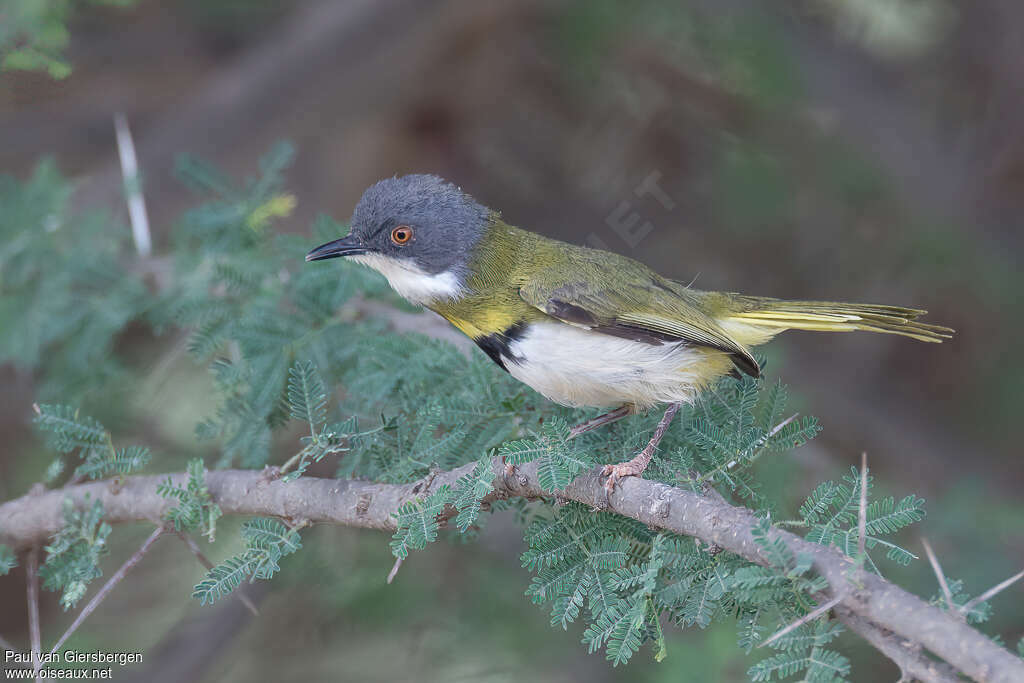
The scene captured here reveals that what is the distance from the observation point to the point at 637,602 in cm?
261

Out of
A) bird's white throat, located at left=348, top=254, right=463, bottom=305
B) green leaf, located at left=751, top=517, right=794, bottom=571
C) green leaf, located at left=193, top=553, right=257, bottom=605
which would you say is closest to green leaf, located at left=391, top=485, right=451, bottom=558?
green leaf, located at left=193, top=553, right=257, bottom=605

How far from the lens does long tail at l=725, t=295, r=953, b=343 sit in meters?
3.50

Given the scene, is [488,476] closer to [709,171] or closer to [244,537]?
[244,537]

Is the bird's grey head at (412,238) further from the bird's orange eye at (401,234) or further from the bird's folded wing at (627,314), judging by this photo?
the bird's folded wing at (627,314)

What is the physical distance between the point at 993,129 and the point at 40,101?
725 centimetres

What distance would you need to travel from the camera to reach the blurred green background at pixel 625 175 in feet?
19.6

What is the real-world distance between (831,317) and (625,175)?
483 centimetres

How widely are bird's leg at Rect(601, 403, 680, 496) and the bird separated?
1cm

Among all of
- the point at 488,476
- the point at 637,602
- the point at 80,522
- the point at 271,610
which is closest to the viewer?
the point at 637,602

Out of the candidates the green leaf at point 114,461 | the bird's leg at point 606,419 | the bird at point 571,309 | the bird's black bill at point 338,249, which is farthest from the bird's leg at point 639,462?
the green leaf at point 114,461

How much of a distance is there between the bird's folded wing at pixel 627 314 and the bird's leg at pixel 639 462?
0.95 ft

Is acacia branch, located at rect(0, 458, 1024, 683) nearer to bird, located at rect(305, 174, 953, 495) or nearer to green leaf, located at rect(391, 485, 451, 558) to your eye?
green leaf, located at rect(391, 485, 451, 558)

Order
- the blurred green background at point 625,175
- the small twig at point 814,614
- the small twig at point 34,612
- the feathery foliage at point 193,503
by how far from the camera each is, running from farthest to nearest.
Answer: the blurred green background at point 625,175 < the feathery foliage at point 193,503 < the small twig at point 34,612 < the small twig at point 814,614

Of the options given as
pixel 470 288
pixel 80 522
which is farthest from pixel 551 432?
pixel 80 522
